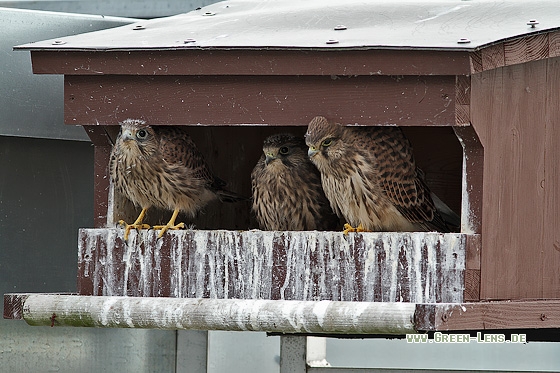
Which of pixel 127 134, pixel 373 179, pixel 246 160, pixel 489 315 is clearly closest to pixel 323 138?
Result: pixel 373 179

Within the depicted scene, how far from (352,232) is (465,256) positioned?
418mm

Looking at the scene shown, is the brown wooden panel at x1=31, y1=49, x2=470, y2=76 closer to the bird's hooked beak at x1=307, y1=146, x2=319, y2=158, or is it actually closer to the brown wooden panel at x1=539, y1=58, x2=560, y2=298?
Result: the bird's hooked beak at x1=307, y1=146, x2=319, y2=158

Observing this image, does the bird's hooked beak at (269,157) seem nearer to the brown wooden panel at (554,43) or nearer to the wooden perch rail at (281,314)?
the wooden perch rail at (281,314)

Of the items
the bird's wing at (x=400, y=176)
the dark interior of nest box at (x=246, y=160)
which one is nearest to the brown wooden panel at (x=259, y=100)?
the bird's wing at (x=400, y=176)

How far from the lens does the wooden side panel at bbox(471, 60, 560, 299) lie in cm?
446

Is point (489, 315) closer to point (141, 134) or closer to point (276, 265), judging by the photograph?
point (276, 265)

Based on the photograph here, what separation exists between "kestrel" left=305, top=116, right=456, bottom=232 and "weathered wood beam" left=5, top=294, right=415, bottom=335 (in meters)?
0.70

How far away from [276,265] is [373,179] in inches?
21.1

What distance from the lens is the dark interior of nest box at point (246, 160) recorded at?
5.82m

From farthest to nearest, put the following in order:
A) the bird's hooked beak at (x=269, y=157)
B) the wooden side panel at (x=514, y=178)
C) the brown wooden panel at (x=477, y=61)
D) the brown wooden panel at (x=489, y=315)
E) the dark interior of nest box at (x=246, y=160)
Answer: the dark interior of nest box at (x=246, y=160)
the bird's hooked beak at (x=269, y=157)
the wooden side panel at (x=514, y=178)
the brown wooden panel at (x=477, y=61)
the brown wooden panel at (x=489, y=315)

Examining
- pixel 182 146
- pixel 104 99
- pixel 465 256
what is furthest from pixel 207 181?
pixel 465 256

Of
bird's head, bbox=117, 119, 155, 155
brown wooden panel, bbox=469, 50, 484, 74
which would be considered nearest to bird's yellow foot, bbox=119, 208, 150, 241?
bird's head, bbox=117, 119, 155, 155

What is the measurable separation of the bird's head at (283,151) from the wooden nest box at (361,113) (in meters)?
0.46

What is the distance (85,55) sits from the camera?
15.5ft
